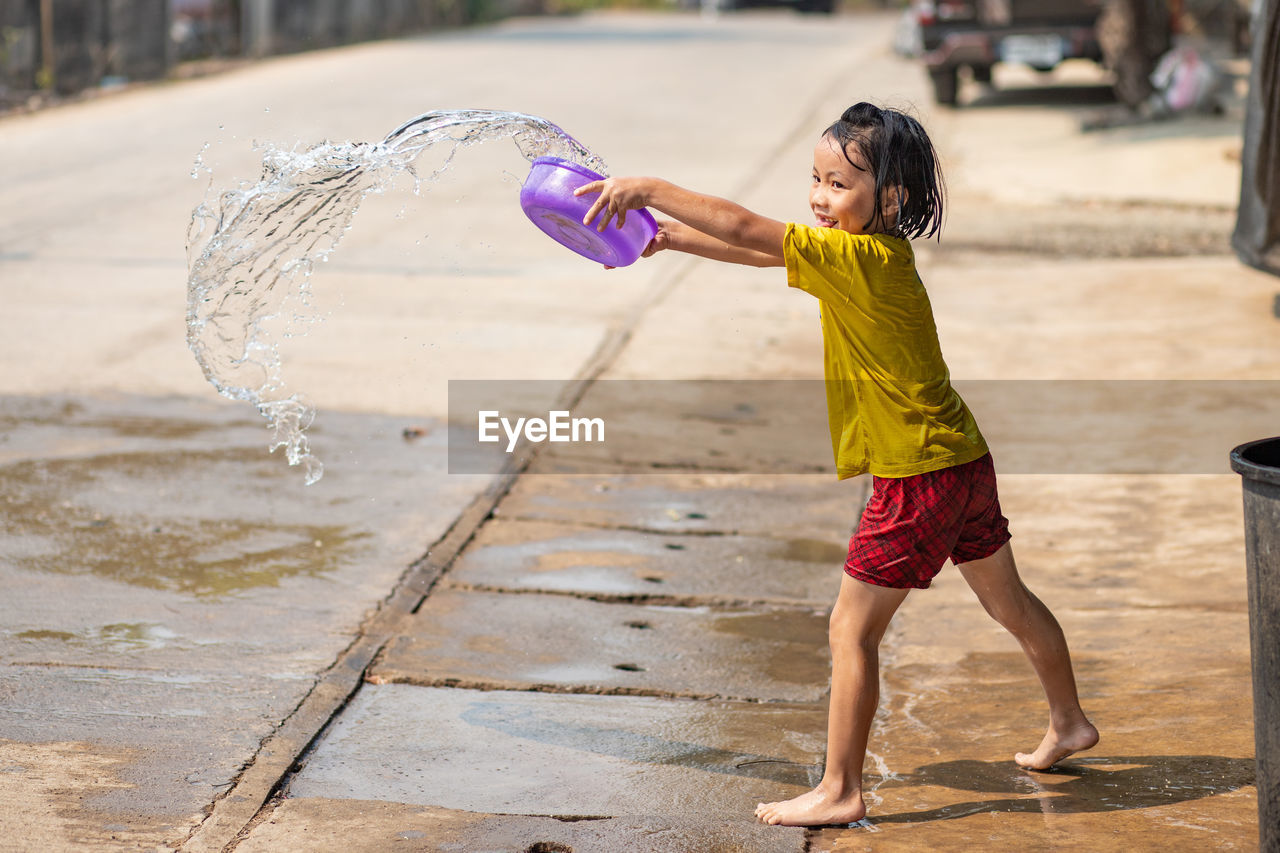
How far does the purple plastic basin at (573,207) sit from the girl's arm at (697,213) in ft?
0.43

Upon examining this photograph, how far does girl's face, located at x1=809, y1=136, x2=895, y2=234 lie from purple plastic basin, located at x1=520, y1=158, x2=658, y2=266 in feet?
1.33

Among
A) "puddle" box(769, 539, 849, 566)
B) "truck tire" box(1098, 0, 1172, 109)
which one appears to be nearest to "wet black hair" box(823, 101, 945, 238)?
"puddle" box(769, 539, 849, 566)

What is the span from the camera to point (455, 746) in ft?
12.2

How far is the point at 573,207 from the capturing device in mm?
3377

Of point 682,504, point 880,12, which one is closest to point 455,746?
point 682,504

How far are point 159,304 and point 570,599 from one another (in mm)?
4771

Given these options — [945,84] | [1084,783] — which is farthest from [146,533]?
[945,84]

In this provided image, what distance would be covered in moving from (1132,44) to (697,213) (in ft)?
50.0

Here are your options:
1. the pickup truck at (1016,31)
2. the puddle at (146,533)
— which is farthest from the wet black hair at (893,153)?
the pickup truck at (1016,31)

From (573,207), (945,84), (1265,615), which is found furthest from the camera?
(945,84)

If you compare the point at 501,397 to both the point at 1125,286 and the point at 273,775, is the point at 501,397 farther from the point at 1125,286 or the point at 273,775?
the point at 1125,286

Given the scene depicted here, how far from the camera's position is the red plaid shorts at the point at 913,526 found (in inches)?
129

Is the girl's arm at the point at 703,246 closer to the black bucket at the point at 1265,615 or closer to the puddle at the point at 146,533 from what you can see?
the black bucket at the point at 1265,615

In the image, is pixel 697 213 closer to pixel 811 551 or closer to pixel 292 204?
pixel 292 204
